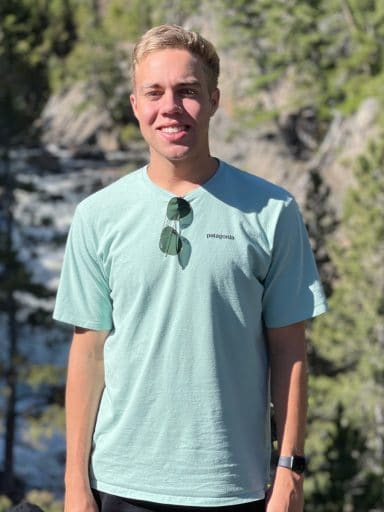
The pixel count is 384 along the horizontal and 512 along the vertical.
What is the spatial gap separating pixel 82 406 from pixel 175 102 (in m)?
0.82

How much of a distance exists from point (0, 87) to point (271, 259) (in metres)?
29.9

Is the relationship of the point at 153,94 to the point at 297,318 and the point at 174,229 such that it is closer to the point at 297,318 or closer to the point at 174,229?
the point at 174,229

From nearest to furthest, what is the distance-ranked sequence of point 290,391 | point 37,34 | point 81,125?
1. point 290,391
2. point 81,125
3. point 37,34

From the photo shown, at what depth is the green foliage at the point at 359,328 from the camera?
75.6 ft

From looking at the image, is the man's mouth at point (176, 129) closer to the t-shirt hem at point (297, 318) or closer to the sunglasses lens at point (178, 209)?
the sunglasses lens at point (178, 209)

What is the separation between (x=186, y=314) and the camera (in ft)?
7.98

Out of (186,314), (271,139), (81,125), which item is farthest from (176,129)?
(81,125)

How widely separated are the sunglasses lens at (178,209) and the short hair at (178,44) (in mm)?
304

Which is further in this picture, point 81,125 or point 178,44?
point 81,125

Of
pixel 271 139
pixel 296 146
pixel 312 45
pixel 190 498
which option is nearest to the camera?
pixel 190 498

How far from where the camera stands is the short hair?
245cm

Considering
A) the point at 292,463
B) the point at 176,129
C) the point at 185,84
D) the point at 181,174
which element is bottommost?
the point at 292,463

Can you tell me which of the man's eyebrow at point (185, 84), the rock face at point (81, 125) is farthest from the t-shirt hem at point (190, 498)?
the rock face at point (81, 125)

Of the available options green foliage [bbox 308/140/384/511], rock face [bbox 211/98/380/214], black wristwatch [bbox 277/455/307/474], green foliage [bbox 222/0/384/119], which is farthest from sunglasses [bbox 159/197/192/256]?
green foliage [bbox 222/0/384/119]
